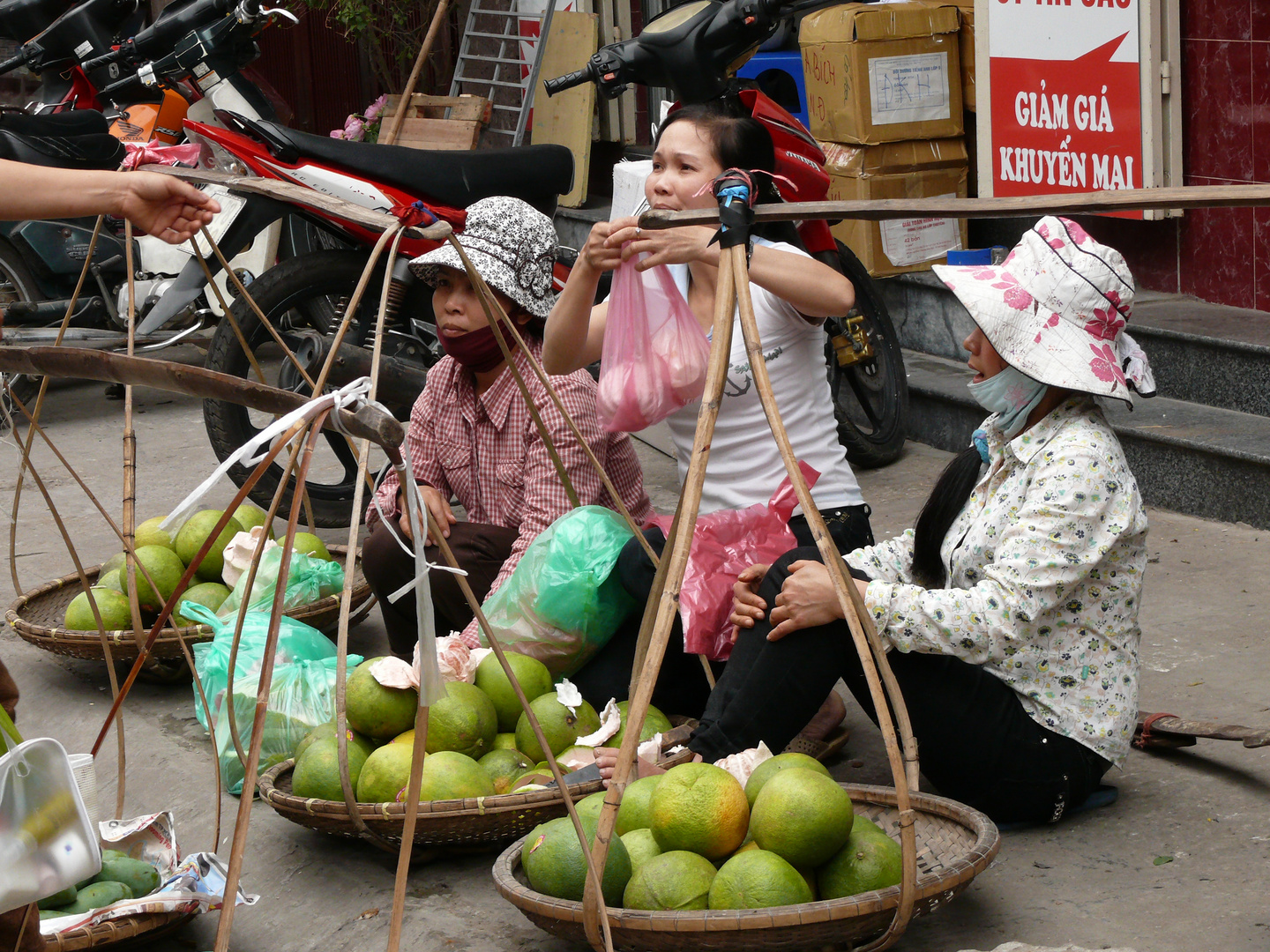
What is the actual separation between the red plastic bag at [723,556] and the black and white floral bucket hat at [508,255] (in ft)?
2.37

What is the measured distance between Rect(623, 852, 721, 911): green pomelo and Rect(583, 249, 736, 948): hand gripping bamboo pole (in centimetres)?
7

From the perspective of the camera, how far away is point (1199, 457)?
356 centimetres

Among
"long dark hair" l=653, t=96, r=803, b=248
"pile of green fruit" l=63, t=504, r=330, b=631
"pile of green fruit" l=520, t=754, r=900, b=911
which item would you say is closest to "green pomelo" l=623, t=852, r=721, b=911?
"pile of green fruit" l=520, t=754, r=900, b=911

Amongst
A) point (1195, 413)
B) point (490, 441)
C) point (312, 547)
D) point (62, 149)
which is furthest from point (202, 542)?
point (62, 149)

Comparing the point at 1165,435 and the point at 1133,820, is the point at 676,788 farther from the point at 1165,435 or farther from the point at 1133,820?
the point at 1165,435

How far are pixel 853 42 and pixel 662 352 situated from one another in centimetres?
256

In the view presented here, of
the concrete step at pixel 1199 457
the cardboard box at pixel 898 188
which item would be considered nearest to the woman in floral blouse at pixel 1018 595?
the concrete step at pixel 1199 457

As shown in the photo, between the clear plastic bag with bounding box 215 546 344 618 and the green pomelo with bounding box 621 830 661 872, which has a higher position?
the clear plastic bag with bounding box 215 546 344 618

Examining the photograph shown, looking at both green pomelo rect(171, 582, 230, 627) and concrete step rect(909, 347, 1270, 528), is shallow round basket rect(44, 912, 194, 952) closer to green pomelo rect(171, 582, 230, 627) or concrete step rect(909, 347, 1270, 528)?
green pomelo rect(171, 582, 230, 627)

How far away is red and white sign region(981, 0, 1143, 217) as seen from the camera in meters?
4.07

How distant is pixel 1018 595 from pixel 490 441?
1.29m

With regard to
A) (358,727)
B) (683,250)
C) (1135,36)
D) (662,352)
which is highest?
(1135,36)

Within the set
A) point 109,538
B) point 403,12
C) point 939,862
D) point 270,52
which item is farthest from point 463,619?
point 270,52

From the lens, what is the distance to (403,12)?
8031mm
